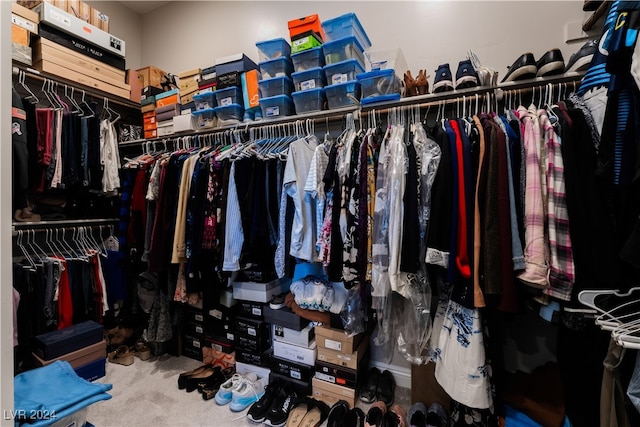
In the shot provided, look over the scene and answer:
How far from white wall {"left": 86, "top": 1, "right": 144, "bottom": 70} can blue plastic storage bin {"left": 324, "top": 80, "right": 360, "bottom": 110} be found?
2.67 metres

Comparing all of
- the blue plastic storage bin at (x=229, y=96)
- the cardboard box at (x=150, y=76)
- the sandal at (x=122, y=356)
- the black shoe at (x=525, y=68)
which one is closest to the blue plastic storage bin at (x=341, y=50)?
the blue plastic storage bin at (x=229, y=96)

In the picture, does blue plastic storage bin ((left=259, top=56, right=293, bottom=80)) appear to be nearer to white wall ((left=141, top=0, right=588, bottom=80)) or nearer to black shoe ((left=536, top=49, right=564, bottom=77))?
white wall ((left=141, top=0, right=588, bottom=80))

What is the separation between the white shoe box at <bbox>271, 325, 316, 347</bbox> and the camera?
175 cm

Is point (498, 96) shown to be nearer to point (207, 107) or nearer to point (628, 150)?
point (628, 150)

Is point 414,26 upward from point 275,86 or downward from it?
upward

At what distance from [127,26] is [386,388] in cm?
416

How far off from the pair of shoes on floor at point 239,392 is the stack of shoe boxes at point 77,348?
2.91ft

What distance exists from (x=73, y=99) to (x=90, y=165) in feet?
2.30

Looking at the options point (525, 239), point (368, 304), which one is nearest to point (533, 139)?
point (525, 239)

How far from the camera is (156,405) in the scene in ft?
5.40

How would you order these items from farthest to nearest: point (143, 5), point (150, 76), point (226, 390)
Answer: point (143, 5)
point (150, 76)
point (226, 390)

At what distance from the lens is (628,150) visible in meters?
0.81

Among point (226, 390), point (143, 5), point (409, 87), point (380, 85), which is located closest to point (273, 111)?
point (380, 85)

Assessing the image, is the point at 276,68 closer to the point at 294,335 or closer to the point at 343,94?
the point at 343,94
